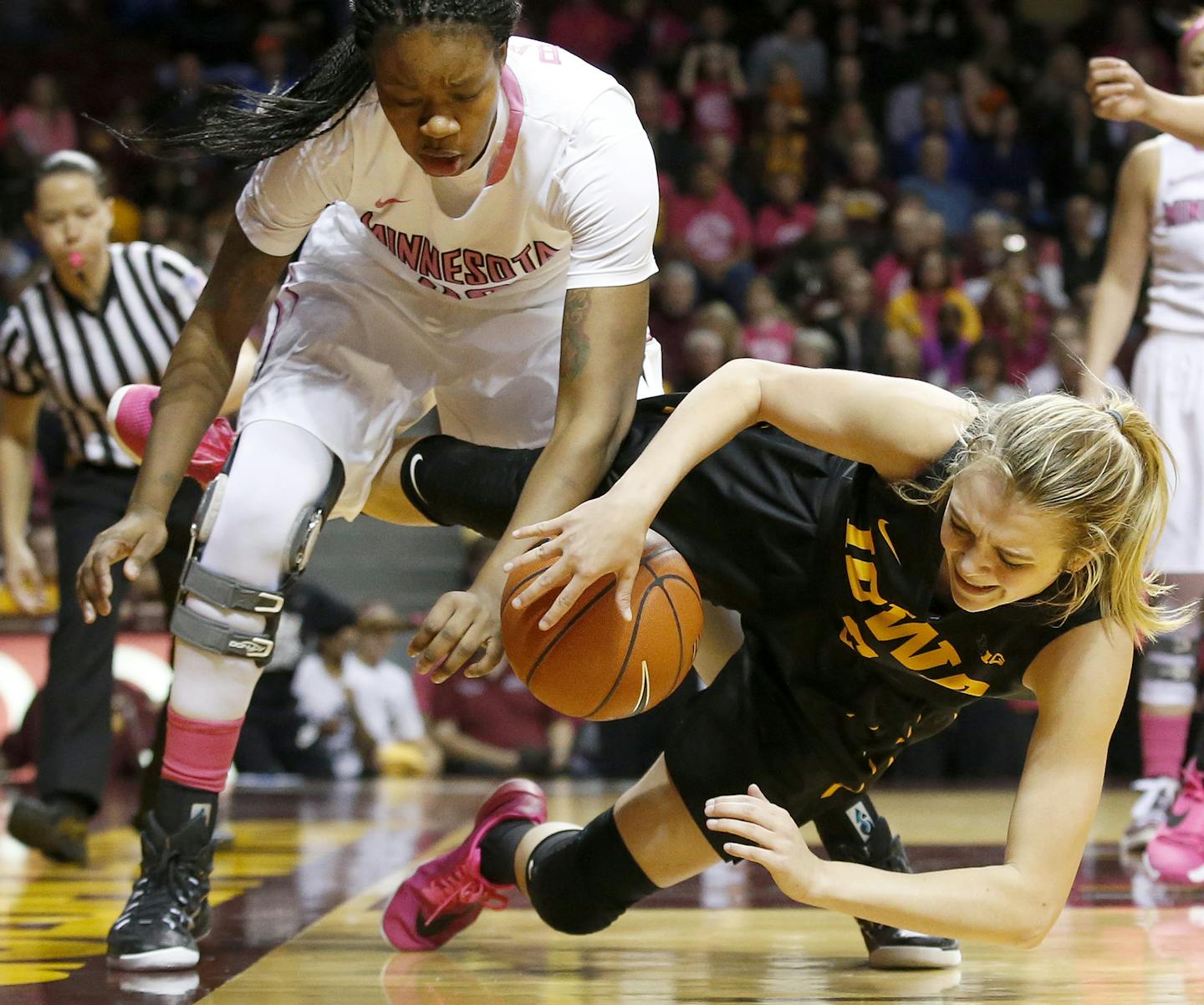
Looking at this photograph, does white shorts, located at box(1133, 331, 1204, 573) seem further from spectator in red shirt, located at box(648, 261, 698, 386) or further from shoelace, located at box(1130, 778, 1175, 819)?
spectator in red shirt, located at box(648, 261, 698, 386)

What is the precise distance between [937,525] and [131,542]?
4.34ft

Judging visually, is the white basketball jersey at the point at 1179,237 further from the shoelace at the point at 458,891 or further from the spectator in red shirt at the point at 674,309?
the spectator in red shirt at the point at 674,309

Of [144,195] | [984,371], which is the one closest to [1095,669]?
[984,371]

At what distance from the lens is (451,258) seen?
9.94 feet

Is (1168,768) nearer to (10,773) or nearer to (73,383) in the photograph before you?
(73,383)

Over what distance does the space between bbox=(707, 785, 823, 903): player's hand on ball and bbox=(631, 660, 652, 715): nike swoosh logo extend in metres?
0.39

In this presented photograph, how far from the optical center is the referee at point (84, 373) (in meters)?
4.61

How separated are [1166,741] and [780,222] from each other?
6.24 m

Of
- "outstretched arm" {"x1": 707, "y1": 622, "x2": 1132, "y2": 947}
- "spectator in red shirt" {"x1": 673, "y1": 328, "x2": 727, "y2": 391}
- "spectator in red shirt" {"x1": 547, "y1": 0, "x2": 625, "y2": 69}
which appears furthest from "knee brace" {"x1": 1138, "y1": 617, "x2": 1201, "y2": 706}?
"spectator in red shirt" {"x1": 547, "y1": 0, "x2": 625, "y2": 69}

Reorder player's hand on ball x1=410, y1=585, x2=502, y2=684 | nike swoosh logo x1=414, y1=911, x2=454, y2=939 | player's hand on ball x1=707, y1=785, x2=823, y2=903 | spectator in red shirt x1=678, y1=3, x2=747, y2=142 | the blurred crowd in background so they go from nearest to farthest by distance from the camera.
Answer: player's hand on ball x1=707, y1=785, x2=823, y2=903, player's hand on ball x1=410, y1=585, x2=502, y2=684, nike swoosh logo x1=414, y1=911, x2=454, y2=939, the blurred crowd in background, spectator in red shirt x1=678, y1=3, x2=747, y2=142

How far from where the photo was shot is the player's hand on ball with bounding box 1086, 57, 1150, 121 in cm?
380

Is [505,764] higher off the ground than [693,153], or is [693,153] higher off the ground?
[693,153]

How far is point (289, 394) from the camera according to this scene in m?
3.07

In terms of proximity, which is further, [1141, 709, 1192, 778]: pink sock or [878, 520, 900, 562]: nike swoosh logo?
[1141, 709, 1192, 778]: pink sock
